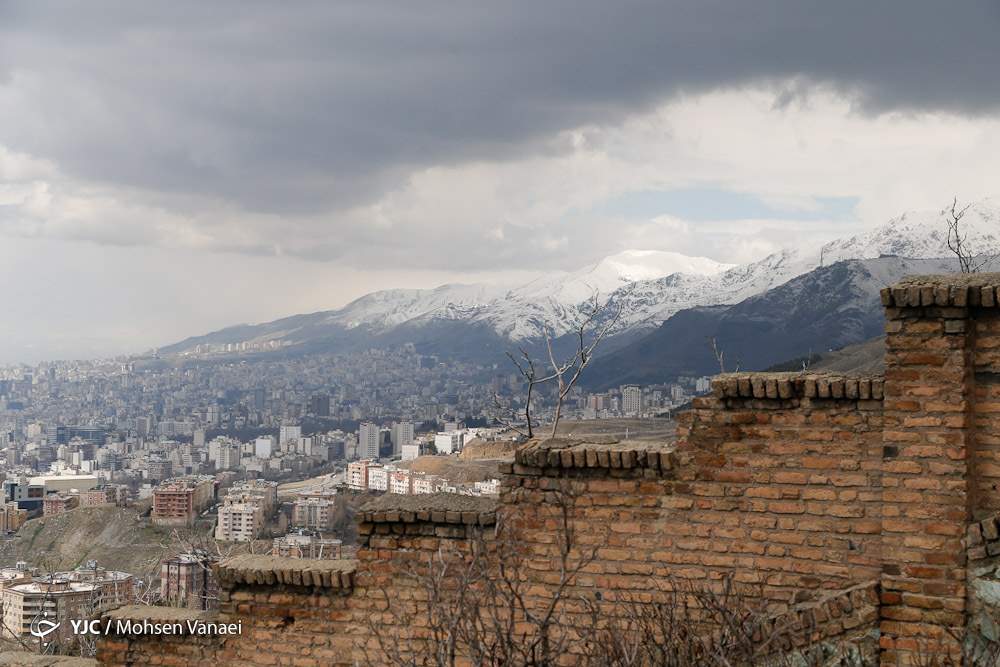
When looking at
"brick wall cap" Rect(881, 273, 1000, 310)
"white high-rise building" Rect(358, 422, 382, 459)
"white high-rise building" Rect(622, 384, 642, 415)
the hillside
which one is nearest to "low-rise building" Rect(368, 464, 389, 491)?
the hillside

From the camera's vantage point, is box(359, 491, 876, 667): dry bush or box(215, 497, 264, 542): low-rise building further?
box(215, 497, 264, 542): low-rise building

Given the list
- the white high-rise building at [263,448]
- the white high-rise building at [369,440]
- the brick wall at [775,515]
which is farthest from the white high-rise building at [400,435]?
Answer: the brick wall at [775,515]

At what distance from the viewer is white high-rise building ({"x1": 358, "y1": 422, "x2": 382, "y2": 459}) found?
425ft

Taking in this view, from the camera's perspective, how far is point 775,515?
17.3 ft

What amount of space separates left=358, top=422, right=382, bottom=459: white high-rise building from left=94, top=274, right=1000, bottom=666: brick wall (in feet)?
405

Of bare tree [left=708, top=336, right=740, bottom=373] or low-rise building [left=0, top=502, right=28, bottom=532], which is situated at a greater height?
bare tree [left=708, top=336, right=740, bottom=373]

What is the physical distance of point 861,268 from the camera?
10925 cm

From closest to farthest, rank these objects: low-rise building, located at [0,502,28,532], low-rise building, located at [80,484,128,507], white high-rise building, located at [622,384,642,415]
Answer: low-rise building, located at [0,502,28,532] < low-rise building, located at [80,484,128,507] < white high-rise building, located at [622,384,642,415]

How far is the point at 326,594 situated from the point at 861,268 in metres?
110

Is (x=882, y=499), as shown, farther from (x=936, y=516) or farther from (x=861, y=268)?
(x=861, y=268)

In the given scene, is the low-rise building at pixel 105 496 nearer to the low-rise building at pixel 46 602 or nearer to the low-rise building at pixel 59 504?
the low-rise building at pixel 59 504

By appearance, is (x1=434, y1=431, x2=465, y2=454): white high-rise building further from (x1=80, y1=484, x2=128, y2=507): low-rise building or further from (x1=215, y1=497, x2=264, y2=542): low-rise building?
(x1=215, y1=497, x2=264, y2=542): low-rise building

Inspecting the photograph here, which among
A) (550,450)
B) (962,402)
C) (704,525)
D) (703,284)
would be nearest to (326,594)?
(550,450)

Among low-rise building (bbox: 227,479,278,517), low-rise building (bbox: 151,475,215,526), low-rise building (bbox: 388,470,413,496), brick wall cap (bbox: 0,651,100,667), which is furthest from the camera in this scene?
low-rise building (bbox: 151,475,215,526)
